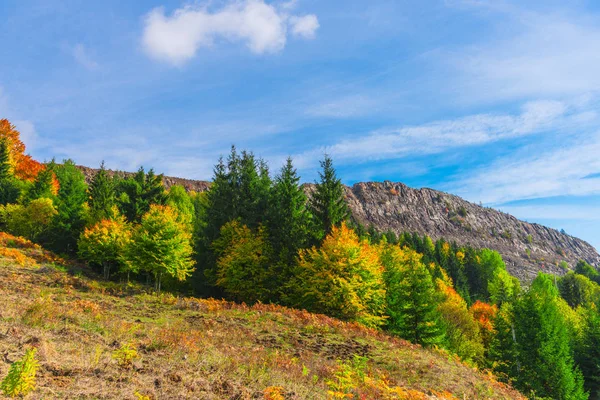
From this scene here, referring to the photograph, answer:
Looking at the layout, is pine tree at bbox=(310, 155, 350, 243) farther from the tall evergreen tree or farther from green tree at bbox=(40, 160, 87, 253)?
the tall evergreen tree

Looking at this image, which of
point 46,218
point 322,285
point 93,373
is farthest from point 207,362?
point 46,218

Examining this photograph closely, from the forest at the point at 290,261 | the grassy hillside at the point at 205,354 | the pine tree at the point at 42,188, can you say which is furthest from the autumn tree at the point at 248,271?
the pine tree at the point at 42,188

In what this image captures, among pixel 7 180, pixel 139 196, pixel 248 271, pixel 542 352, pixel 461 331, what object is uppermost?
pixel 7 180

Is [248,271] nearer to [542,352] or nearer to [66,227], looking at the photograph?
[66,227]

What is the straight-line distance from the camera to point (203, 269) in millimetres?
34438

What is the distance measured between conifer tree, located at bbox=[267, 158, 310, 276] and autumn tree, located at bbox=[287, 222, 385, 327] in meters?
3.68

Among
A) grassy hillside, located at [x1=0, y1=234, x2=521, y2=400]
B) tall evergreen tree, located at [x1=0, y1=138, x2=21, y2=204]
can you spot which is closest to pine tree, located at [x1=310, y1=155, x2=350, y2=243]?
grassy hillside, located at [x1=0, y1=234, x2=521, y2=400]

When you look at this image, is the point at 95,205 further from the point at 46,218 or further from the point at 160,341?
the point at 160,341

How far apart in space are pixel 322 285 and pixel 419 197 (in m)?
183

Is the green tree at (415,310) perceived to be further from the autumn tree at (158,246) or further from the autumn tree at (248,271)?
the autumn tree at (158,246)

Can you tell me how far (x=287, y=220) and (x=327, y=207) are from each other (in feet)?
12.6

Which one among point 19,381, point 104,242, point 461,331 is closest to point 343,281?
point 19,381

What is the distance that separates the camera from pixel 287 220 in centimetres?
3066

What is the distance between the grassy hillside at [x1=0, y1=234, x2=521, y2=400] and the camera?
7.69 m
